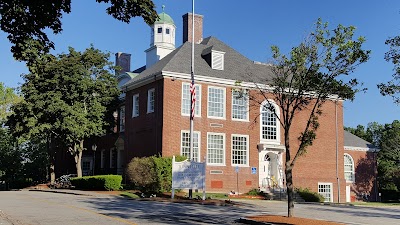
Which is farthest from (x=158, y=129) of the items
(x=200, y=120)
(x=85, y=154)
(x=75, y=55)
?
(x=85, y=154)

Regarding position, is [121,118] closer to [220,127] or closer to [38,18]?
→ [220,127]

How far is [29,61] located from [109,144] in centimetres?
3675

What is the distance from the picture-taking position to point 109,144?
46.5 m

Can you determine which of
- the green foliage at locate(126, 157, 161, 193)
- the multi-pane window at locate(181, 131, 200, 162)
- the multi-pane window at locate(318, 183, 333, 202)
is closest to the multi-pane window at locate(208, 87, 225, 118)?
the multi-pane window at locate(181, 131, 200, 162)

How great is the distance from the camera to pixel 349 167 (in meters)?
48.9

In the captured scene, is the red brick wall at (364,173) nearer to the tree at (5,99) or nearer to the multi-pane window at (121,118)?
the multi-pane window at (121,118)

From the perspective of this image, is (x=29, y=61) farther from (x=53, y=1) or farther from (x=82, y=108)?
(x=82, y=108)

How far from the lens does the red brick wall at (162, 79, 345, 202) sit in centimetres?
3588

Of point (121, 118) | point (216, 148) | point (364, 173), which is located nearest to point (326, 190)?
point (364, 173)

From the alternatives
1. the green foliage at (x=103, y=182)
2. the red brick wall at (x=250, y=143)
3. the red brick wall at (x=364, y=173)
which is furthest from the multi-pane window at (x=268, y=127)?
the green foliage at (x=103, y=182)

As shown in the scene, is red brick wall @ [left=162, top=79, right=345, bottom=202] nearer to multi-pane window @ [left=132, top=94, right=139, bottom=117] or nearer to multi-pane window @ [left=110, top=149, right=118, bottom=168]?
multi-pane window @ [left=132, top=94, right=139, bottom=117]

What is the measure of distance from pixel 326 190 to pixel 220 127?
37.4 feet

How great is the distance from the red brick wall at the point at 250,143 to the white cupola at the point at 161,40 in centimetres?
1507

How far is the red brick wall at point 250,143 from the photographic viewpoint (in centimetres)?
3588
